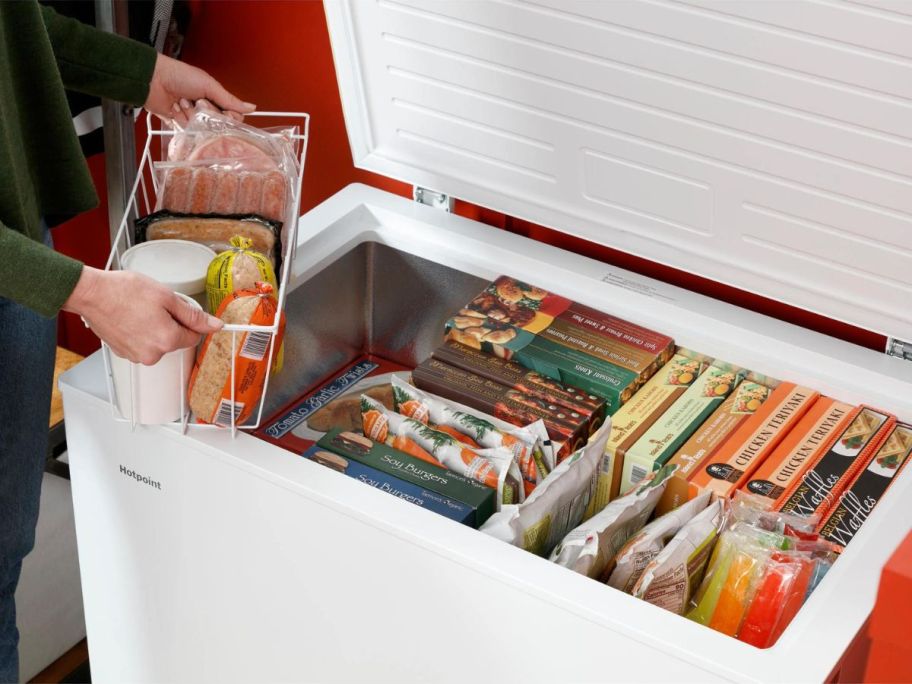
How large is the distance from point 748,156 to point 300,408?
2.31 ft

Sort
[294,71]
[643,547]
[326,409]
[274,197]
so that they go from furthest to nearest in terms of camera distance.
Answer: [294,71], [326,409], [274,197], [643,547]

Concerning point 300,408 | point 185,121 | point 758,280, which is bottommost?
point 300,408

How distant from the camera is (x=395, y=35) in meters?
1.64

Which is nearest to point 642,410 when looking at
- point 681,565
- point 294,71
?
point 681,565

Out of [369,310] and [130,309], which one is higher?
[130,309]

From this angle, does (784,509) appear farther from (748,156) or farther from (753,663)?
(748,156)

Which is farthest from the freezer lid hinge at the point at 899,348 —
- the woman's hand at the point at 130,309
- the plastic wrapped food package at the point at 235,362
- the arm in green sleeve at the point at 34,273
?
the arm in green sleeve at the point at 34,273

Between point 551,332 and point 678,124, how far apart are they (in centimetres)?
36

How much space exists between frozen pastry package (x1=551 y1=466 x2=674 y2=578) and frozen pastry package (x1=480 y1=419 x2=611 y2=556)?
0.03m

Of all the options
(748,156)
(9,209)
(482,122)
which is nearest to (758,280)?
(748,156)

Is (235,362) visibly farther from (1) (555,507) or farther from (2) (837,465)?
(2) (837,465)

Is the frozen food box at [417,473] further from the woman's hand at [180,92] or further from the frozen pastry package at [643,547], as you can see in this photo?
the woman's hand at [180,92]

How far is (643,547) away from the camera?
4.36 ft

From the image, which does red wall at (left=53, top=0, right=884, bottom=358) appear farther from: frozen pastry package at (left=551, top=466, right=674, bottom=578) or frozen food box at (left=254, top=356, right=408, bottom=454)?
frozen pastry package at (left=551, top=466, right=674, bottom=578)
